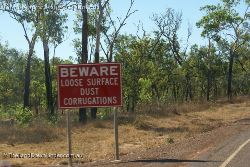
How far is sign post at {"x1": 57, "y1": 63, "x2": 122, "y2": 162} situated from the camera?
515 inches

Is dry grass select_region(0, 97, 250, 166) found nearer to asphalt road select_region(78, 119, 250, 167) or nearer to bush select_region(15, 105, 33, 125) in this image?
asphalt road select_region(78, 119, 250, 167)

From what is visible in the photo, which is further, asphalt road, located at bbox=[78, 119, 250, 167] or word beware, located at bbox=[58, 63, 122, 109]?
word beware, located at bbox=[58, 63, 122, 109]

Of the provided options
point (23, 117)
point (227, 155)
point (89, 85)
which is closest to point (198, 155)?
point (227, 155)

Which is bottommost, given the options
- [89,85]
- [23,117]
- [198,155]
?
[198,155]

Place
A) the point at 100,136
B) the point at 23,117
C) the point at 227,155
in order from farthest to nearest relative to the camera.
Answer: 1. the point at 23,117
2. the point at 100,136
3. the point at 227,155

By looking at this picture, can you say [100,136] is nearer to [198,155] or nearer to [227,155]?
[198,155]

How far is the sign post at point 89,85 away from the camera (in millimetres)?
13070

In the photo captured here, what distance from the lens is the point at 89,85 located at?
43.5 ft

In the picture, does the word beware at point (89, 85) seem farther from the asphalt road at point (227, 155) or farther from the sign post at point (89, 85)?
the asphalt road at point (227, 155)

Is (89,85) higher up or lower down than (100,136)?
higher up

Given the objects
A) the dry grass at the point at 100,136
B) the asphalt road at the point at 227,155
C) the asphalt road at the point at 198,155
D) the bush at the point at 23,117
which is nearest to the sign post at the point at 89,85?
the asphalt road at the point at 198,155

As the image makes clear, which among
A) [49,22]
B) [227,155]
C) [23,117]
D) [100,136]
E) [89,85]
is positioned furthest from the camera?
[49,22]

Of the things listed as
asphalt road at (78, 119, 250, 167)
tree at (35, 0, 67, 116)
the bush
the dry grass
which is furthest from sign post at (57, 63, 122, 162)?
tree at (35, 0, 67, 116)

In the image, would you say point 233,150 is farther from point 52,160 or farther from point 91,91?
point 52,160
